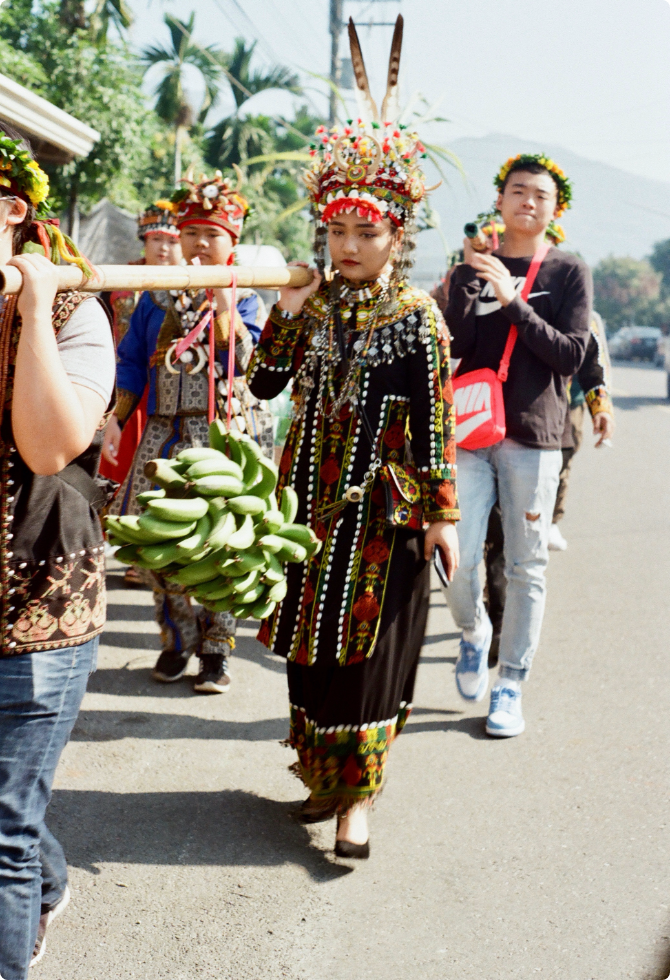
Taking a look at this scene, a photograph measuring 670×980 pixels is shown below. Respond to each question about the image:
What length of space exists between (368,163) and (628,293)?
9944cm

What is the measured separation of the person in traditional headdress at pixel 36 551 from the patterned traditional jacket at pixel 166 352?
7.80 ft

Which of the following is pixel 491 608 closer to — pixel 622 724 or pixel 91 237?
pixel 622 724

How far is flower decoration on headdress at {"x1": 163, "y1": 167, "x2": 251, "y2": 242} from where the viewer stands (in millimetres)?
4930

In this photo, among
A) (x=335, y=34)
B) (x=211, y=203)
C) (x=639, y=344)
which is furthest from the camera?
(x=639, y=344)

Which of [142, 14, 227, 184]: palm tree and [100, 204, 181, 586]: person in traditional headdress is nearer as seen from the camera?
[100, 204, 181, 586]: person in traditional headdress

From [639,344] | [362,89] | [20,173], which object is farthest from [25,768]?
[639,344]

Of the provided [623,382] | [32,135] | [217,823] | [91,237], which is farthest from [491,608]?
[623,382]

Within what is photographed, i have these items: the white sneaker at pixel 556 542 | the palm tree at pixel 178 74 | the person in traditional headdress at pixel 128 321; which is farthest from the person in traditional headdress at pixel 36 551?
the palm tree at pixel 178 74

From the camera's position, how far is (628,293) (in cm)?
9738

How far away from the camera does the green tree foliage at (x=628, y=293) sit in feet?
285

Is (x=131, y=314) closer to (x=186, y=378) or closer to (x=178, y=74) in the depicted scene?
(x=186, y=378)

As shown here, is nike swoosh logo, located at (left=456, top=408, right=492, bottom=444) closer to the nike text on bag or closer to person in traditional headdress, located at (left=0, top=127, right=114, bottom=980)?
the nike text on bag

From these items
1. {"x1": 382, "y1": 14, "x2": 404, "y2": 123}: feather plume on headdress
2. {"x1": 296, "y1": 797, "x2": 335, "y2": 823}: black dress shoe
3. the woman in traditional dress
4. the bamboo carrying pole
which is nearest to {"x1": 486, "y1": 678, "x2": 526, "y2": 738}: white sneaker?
{"x1": 296, "y1": 797, "x2": 335, "y2": 823}: black dress shoe

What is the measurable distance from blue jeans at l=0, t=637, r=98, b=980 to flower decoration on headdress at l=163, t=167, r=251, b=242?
297 centimetres
